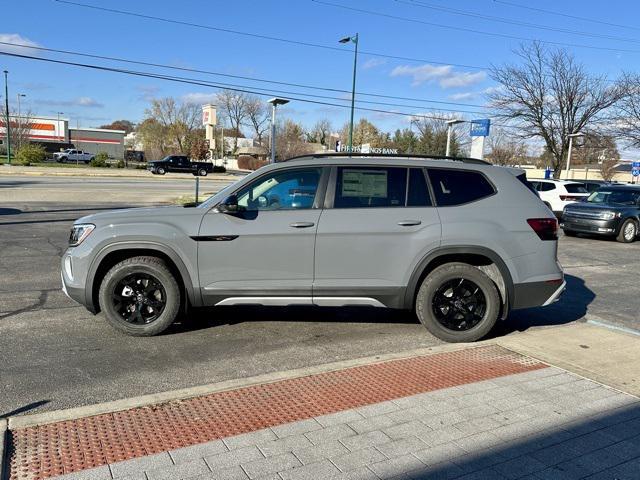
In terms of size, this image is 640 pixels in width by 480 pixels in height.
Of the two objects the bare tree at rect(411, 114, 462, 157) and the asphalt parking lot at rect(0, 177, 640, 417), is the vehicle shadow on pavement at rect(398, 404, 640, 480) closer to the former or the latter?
the asphalt parking lot at rect(0, 177, 640, 417)

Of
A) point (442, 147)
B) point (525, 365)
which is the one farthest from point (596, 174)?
point (525, 365)

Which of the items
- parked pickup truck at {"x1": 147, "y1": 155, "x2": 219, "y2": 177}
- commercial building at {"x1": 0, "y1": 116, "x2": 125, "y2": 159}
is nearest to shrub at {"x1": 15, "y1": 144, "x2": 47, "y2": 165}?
parked pickup truck at {"x1": 147, "y1": 155, "x2": 219, "y2": 177}

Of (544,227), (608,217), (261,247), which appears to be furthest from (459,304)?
(608,217)

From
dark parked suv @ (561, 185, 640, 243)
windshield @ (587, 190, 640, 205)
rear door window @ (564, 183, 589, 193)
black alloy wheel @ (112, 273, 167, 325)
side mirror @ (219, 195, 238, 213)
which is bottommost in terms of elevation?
black alloy wheel @ (112, 273, 167, 325)

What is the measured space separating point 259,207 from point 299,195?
1.38 ft

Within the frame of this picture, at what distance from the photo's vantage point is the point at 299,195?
5176mm

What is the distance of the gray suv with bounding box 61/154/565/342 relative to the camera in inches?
198

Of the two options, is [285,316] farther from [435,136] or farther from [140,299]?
[435,136]

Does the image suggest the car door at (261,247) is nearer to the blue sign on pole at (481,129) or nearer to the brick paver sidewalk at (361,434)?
the brick paver sidewalk at (361,434)

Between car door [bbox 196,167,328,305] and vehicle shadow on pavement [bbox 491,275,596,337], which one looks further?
vehicle shadow on pavement [bbox 491,275,596,337]

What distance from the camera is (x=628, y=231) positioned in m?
14.6

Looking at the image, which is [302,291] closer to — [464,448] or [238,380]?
[238,380]

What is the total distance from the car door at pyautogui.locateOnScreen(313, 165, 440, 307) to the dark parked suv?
37.0 feet

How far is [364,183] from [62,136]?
85753 mm
